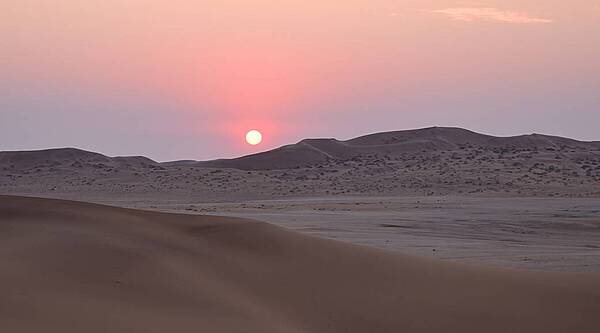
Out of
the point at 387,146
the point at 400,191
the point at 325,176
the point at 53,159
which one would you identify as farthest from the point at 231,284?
the point at 387,146

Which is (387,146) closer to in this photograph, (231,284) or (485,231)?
(485,231)

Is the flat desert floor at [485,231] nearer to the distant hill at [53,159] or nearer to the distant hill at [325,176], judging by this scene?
the distant hill at [325,176]

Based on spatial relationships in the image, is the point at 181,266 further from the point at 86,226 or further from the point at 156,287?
the point at 86,226

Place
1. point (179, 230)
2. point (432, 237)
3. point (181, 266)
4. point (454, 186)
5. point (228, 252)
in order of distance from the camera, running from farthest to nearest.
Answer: point (454, 186)
point (432, 237)
point (179, 230)
point (228, 252)
point (181, 266)

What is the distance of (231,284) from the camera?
23.5ft

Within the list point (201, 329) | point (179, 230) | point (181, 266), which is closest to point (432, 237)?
point (179, 230)

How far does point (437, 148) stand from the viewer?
75125 millimetres

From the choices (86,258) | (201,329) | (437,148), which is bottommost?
(201,329)

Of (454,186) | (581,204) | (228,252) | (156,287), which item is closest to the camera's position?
(156,287)

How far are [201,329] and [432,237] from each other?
11.2m

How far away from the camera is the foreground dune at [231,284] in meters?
5.96

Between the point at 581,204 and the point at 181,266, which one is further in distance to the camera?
the point at 581,204

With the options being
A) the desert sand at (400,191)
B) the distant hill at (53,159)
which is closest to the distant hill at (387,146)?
the desert sand at (400,191)

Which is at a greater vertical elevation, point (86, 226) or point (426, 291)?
point (86, 226)
